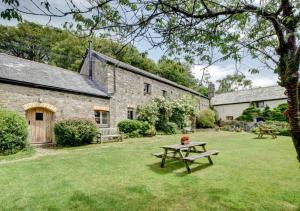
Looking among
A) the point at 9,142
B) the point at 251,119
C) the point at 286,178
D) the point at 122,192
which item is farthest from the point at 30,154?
the point at 251,119

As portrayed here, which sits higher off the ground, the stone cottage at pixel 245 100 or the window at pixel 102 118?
the stone cottage at pixel 245 100

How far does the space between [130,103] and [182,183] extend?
13.3 meters

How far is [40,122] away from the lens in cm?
1208

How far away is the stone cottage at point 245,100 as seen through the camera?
30.3 metres

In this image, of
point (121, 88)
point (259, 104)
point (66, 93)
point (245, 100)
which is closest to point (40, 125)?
point (66, 93)

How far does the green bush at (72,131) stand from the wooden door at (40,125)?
813 millimetres

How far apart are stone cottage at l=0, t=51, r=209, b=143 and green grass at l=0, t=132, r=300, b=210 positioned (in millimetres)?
4325

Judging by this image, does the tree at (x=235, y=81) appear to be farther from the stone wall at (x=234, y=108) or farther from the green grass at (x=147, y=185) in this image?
the stone wall at (x=234, y=108)

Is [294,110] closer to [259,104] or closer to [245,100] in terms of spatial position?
[259,104]

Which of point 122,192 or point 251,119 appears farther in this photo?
point 251,119

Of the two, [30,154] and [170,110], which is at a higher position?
[170,110]

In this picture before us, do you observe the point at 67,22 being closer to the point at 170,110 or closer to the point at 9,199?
the point at 9,199

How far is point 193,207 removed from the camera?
396cm

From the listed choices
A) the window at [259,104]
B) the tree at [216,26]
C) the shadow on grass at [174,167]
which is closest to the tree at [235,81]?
the tree at [216,26]
